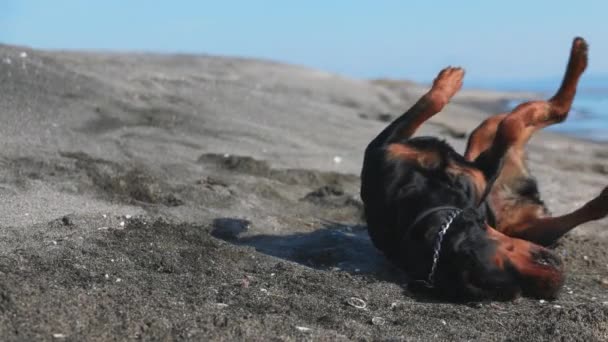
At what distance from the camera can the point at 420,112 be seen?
497cm

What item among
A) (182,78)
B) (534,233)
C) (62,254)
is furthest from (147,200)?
(182,78)

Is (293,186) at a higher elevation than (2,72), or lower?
lower

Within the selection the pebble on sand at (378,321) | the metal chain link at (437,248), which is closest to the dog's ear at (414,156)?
the metal chain link at (437,248)

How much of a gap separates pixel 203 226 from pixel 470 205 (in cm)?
159

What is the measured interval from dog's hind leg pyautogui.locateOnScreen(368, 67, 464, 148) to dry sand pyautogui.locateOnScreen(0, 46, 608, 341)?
651 millimetres

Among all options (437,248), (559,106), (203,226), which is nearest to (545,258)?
(437,248)

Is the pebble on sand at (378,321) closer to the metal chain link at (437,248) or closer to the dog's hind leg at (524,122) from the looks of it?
→ the metal chain link at (437,248)

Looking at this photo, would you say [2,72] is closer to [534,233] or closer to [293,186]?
[293,186]

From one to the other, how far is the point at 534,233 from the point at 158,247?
1.98m

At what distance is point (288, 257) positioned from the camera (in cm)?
497

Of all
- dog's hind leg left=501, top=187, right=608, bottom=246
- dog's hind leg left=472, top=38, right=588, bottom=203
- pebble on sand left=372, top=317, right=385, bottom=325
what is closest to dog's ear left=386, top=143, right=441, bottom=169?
dog's hind leg left=472, top=38, right=588, bottom=203

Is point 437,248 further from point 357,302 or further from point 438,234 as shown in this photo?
point 357,302

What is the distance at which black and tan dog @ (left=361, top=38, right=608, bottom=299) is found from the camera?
413cm

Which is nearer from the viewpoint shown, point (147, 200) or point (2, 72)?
point (147, 200)
